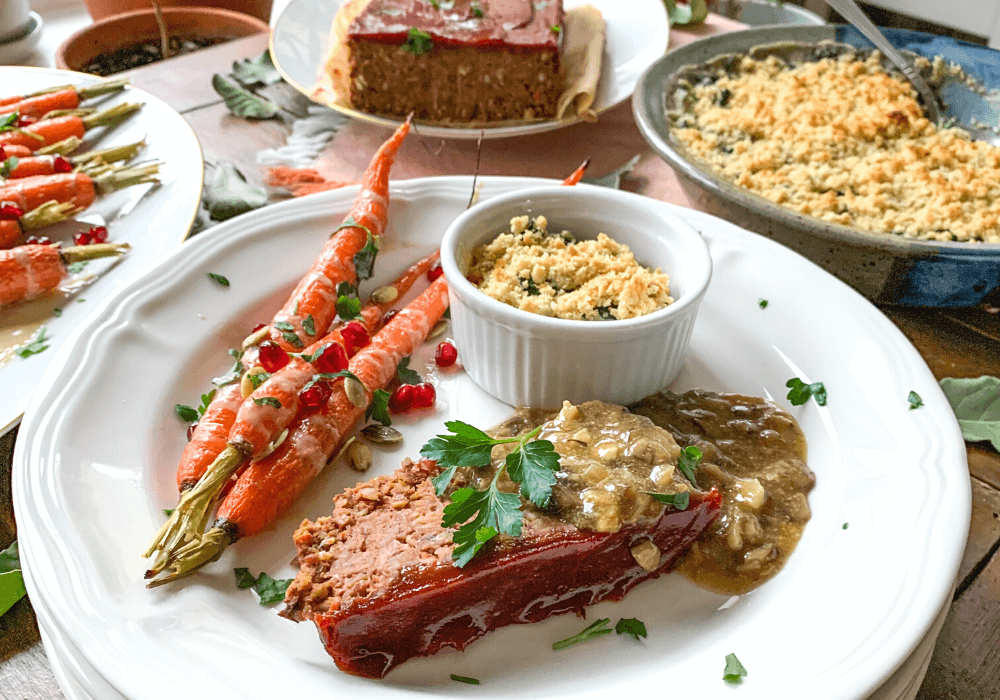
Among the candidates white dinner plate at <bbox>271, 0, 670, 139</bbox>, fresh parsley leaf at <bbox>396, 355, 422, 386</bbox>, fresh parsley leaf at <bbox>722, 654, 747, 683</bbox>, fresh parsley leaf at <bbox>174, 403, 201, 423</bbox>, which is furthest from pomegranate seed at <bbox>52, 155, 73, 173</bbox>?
fresh parsley leaf at <bbox>722, 654, 747, 683</bbox>

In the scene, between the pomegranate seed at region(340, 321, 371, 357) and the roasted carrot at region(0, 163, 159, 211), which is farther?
the roasted carrot at region(0, 163, 159, 211)

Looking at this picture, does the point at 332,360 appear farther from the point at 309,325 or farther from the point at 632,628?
the point at 632,628

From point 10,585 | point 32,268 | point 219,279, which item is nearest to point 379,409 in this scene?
point 219,279

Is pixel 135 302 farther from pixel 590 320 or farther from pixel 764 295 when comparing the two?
pixel 764 295

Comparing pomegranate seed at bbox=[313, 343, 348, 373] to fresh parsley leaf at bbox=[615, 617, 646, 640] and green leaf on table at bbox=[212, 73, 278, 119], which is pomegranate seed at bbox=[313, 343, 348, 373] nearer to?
fresh parsley leaf at bbox=[615, 617, 646, 640]

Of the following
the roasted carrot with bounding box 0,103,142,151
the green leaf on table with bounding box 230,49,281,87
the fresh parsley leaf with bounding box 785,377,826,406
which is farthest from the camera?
the green leaf on table with bounding box 230,49,281,87

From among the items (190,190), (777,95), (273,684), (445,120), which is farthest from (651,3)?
(273,684)

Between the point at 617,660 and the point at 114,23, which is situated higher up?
the point at 114,23
